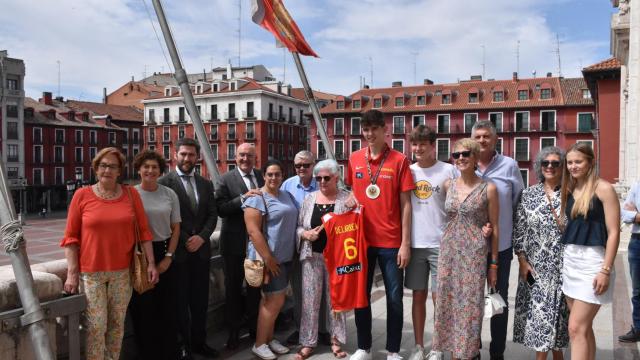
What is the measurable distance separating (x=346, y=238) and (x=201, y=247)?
128 cm

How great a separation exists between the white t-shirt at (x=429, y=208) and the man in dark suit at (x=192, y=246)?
1.72 m

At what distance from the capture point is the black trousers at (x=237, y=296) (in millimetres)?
4738

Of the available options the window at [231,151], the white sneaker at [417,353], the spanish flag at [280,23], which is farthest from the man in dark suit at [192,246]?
the window at [231,151]

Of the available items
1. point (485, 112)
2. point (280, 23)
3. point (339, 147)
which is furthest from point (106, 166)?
point (339, 147)

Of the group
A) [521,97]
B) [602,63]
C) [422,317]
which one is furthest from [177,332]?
[521,97]

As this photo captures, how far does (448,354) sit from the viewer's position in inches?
178

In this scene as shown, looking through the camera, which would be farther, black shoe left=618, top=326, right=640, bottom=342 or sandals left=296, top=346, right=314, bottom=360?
black shoe left=618, top=326, right=640, bottom=342

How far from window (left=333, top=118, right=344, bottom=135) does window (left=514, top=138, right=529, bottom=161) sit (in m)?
17.3

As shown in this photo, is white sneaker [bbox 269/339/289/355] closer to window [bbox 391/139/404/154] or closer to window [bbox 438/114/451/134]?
window [bbox 438/114/451/134]

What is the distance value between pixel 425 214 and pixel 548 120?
48.1 meters

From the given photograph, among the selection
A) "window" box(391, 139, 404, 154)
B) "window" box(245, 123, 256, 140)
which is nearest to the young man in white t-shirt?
"window" box(391, 139, 404, 154)

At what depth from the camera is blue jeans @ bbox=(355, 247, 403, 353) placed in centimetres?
426

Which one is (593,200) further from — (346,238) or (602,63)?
(602,63)

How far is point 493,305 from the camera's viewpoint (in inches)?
152
